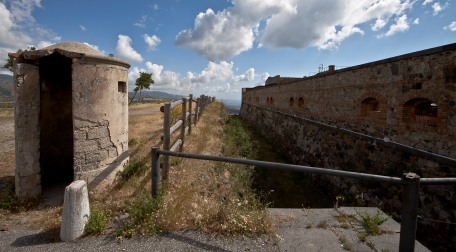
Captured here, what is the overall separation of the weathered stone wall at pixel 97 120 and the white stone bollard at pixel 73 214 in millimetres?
1615

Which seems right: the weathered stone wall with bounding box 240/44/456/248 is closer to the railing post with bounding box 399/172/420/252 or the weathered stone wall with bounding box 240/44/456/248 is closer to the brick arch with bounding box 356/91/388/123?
the brick arch with bounding box 356/91/388/123

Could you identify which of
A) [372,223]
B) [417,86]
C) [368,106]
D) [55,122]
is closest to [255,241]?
[372,223]

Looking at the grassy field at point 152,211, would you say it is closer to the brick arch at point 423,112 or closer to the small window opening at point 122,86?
the small window opening at point 122,86

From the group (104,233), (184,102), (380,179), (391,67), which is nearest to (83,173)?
(104,233)

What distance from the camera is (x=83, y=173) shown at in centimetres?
459

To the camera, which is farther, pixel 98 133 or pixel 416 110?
pixel 416 110

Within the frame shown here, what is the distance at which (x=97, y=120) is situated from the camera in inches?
183

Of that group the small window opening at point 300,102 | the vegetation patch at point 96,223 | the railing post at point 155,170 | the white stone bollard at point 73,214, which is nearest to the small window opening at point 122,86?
the railing post at point 155,170

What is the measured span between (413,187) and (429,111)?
456 cm

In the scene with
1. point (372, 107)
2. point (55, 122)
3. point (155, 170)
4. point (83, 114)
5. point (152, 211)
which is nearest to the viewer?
point (152, 211)

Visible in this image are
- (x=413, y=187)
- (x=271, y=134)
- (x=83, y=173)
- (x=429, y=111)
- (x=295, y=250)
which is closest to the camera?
(x=413, y=187)

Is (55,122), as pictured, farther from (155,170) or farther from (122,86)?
(155,170)

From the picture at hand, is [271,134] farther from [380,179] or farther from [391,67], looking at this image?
[380,179]

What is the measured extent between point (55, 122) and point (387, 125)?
325 inches
